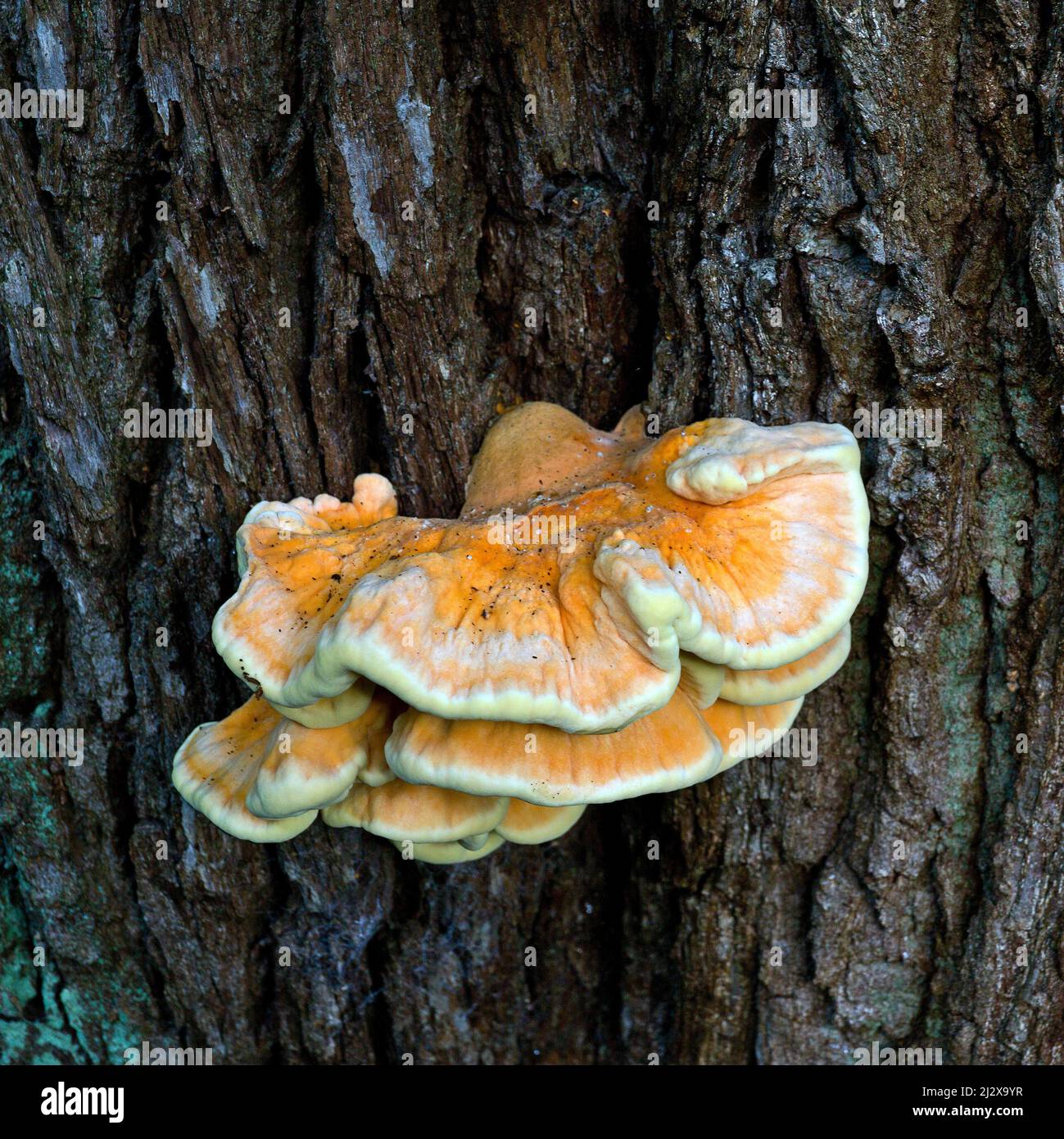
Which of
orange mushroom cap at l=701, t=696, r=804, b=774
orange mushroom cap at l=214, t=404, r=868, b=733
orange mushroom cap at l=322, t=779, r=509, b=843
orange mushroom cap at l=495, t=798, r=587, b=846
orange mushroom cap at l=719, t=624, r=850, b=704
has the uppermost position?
orange mushroom cap at l=214, t=404, r=868, b=733

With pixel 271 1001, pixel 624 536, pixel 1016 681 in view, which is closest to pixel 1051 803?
pixel 1016 681

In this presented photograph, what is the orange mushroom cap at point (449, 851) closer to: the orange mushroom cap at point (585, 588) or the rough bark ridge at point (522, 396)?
the rough bark ridge at point (522, 396)

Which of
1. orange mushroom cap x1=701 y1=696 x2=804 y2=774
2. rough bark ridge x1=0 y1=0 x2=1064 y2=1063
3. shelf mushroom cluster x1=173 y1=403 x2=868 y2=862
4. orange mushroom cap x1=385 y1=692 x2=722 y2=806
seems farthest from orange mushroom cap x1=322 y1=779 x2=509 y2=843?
rough bark ridge x1=0 y1=0 x2=1064 y2=1063

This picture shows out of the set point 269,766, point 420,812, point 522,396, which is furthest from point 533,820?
point 522,396

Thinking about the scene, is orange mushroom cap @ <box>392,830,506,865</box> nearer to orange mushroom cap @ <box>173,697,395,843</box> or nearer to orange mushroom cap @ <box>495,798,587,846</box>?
orange mushroom cap @ <box>495,798,587,846</box>

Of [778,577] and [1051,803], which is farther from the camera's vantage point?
[1051,803]

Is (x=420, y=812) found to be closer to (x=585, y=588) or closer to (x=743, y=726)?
(x=585, y=588)

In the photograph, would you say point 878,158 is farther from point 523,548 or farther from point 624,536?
point 523,548
